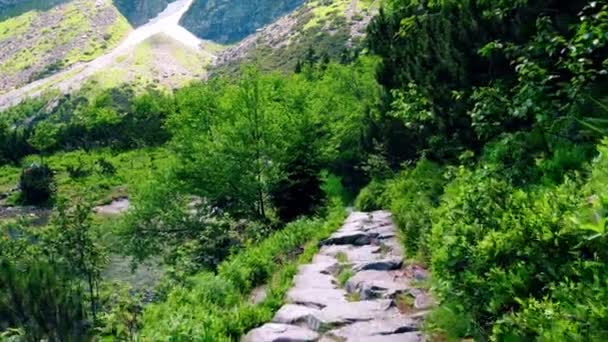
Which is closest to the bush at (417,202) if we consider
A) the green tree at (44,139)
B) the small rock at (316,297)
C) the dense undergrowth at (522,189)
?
the dense undergrowth at (522,189)

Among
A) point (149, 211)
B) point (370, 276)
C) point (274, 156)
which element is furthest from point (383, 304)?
point (149, 211)

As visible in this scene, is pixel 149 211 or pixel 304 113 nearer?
pixel 149 211

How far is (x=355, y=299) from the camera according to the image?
33.8ft

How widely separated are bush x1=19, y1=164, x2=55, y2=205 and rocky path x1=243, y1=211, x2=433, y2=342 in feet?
224

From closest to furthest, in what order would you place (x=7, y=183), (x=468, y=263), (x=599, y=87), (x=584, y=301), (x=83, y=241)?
(x=584, y=301) → (x=468, y=263) → (x=599, y=87) → (x=83, y=241) → (x=7, y=183)

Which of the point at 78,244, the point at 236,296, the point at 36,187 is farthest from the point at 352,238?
the point at 36,187

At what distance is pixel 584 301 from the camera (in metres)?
4.42

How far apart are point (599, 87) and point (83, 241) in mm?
28244

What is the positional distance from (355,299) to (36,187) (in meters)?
72.0

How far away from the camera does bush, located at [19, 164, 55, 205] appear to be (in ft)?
243

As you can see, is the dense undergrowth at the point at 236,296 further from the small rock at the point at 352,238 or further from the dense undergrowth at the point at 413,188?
the small rock at the point at 352,238

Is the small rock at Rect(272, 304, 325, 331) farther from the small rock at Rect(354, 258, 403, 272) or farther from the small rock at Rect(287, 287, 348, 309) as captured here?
the small rock at Rect(354, 258, 403, 272)

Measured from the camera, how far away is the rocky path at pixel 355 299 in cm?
857

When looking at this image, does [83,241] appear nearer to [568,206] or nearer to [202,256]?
[202,256]
